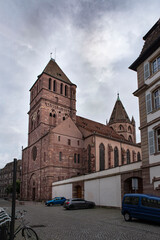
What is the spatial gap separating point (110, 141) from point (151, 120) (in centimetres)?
2921

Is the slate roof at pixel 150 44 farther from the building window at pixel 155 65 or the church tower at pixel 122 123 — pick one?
the church tower at pixel 122 123

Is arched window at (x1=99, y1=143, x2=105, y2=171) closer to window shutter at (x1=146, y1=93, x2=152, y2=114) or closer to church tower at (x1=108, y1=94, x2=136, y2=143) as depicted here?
church tower at (x1=108, y1=94, x2=136, y2=143)

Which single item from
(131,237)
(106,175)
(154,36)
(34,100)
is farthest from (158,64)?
(34,100)

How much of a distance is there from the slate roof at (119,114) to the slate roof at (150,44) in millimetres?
43828

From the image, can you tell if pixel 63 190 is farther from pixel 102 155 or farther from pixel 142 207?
pixel 142 207

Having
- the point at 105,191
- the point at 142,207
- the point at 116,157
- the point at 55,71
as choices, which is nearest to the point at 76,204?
the point at 105,191

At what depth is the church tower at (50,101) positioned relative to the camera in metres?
44.4

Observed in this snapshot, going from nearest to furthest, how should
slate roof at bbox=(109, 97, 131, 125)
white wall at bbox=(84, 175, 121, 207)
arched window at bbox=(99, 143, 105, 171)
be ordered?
1. white wall at bbox=(84, 175, 121, 207)
2. arched window at bbox=(99, 143, 105, 171)
3. slate roof at bbox=(109, 97, 131, 125)

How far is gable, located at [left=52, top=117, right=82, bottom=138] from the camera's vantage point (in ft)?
136

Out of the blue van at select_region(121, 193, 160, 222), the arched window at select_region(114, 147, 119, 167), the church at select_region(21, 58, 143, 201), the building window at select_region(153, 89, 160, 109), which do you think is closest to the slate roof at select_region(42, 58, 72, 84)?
the church at select_region(21, 58, 143, 201)

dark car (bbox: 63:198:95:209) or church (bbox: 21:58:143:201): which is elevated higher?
church (bbox: 21:58:143:201)

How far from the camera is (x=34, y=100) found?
4916cm

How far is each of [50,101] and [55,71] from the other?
27.1 feet

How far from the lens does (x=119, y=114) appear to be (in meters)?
65.3
